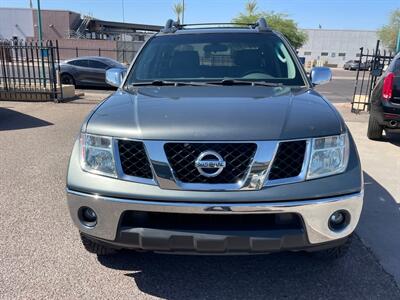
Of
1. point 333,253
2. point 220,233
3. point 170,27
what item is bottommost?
point 333,253

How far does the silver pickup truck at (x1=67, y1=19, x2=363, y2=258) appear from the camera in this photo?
230cm

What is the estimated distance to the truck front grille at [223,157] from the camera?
91.7 inches

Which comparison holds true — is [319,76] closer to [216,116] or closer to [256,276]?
[216,116]

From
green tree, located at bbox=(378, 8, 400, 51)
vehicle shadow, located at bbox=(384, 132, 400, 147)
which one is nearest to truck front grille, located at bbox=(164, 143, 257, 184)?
vehicle shadow, located at bbox=(384, 132, 400, 147)

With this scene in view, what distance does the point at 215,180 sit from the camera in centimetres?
233

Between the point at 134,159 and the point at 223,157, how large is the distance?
528mm

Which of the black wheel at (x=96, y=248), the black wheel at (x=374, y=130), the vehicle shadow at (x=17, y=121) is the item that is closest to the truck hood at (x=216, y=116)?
the black wheel at (x=96, y=248)

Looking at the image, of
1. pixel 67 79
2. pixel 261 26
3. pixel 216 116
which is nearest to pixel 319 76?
pixel 261 26

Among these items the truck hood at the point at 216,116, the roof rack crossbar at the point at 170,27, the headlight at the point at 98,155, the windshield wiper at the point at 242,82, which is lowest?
the headlight at the point at 98,155

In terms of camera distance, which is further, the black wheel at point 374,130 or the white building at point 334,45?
the white building at point 334,45

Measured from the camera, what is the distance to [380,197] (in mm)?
4488

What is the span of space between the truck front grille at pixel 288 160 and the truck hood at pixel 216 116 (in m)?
0.05

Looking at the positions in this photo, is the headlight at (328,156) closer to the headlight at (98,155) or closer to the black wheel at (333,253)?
the black wheel at (333,253)

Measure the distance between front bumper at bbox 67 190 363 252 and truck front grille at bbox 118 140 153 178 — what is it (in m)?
0.17
